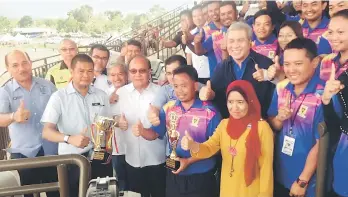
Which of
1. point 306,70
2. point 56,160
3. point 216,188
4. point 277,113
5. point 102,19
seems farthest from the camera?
point 102,19

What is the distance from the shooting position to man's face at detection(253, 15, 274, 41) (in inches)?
128

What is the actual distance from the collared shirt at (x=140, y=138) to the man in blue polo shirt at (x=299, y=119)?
101 cm

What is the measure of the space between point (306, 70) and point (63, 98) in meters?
1.76

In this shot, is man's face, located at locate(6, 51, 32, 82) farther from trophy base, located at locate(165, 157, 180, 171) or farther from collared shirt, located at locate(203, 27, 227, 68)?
collared shirt, located at locate(203, 27, 227, 68)

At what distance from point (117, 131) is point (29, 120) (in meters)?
0.72

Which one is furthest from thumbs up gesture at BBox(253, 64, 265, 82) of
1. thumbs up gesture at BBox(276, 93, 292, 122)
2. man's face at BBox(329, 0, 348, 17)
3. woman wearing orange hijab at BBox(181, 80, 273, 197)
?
man's face at BBox(329, 0, 348, 17)

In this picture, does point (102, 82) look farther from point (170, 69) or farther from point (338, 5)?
point (338, 5)

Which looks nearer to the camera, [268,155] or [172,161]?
[268,155]

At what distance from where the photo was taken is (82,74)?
268cm

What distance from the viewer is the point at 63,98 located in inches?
104

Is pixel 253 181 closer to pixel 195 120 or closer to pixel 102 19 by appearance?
pixel 195 120

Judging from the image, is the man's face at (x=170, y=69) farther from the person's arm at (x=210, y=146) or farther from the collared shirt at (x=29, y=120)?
the collared shirt at (x=29, y=120)

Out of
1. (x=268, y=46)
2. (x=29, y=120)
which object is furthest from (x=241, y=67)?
(x=29, y=120)

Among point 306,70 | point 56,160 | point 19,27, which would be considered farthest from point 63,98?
point 19,27
